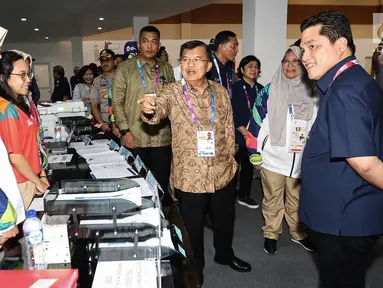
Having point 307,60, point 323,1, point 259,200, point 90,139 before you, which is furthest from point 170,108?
point 323,1

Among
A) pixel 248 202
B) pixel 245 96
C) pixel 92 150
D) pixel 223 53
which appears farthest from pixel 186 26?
pixel 92 150

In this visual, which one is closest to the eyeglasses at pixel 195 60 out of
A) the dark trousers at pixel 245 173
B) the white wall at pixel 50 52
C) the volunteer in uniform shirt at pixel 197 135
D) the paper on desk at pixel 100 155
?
the volunteer in uniform shirt at pixel 197 135

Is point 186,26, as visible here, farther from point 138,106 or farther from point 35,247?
point 35,247

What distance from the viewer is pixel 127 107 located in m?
2.86

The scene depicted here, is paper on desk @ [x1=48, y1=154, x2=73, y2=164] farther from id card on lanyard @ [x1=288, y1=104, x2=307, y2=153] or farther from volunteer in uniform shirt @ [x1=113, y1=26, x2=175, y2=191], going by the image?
id card on lanyard @ [x1=288, y1=104, x2=307, y2=153]

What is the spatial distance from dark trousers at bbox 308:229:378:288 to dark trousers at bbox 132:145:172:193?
1.55 m

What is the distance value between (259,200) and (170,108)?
7.37 ft

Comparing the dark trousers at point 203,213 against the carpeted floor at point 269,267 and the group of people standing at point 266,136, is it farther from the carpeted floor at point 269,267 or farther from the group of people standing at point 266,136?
the carpeted floor at point 269,267

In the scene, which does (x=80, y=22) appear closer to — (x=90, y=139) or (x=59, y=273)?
(x=90, y=139)

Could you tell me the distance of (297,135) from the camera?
8.27 feet

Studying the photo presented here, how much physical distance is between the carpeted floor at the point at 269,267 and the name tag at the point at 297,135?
786mm

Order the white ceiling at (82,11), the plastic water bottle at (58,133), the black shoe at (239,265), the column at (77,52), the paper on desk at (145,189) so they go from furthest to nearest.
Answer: the column at (77,52) → the white ceiling at (82,11) → the plastic water bottle at (58,133) → the black shoe at (239,265) → the paper on desk at (145,189)

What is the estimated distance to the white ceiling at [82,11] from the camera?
307 inches

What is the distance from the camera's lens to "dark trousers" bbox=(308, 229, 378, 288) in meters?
1.40
